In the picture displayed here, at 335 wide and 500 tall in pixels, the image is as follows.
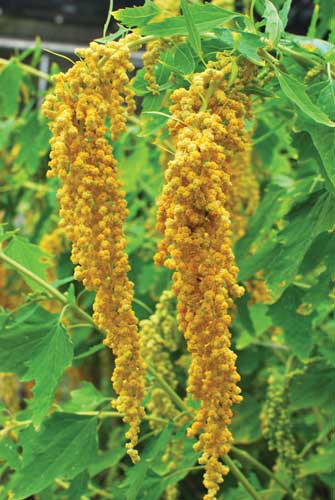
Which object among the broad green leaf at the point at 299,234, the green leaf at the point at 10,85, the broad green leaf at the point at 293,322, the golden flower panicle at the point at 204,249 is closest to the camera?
the golden flower panicle at the point at 204,249

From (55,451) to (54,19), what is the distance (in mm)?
7667

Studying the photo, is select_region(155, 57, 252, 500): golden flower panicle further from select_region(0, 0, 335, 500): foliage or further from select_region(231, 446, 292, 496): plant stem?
select_region(231, 446, 292, 496): plant stem

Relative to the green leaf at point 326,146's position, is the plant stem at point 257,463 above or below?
below

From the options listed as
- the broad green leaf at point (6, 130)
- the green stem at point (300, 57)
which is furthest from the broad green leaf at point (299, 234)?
the broad green leaf at point (6, 130)

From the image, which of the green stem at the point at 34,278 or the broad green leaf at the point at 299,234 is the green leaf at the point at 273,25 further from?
the green stem at the point at 34,278

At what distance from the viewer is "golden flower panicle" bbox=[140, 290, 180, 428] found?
2.88m

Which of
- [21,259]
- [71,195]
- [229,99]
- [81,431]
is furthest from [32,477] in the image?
[229,99]

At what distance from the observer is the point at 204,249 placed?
1743 mm

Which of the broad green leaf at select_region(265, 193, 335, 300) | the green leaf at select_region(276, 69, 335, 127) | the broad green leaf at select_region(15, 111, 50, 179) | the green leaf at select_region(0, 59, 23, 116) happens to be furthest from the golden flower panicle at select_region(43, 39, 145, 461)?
the broad green leaf at select_region(15, 111, 50, 179)

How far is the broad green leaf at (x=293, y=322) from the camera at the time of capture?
2939 millimetres

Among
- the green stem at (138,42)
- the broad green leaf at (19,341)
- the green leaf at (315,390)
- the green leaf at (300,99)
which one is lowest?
the green leaf at (315,390)

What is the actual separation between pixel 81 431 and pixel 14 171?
3.24 metres

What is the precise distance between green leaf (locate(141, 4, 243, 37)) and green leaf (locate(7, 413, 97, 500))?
1409mm

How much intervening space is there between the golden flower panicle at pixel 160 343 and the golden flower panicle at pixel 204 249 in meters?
1.01
